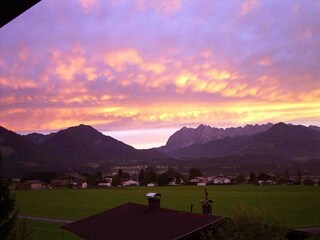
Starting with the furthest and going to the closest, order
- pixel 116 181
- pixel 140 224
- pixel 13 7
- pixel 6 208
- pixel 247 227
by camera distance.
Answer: pixel 116 181 → pixel 6 208 → pixel 140 224 → pixel 247 227 → pixel 13 7

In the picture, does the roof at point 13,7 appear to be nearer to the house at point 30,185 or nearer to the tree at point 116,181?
the house at point 30,185

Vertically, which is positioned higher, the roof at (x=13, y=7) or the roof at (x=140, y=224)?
the roof at (x=13, y=7)

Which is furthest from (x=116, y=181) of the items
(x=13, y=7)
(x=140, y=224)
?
(x=13, y=7)

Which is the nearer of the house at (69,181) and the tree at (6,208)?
the tree at (6,208)

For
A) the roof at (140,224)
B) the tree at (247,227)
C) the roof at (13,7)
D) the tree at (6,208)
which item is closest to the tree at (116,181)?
the roof at (140,224)

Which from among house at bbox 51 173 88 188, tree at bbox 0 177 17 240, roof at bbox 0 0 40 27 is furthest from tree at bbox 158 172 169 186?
roof at bbox 0 0 40 27

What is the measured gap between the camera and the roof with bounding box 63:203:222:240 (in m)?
20.4

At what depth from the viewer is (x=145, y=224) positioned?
23.1m

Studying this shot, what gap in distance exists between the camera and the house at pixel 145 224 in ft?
66.2

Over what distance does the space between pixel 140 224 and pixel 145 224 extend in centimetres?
34

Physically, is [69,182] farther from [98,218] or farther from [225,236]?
[225,236]

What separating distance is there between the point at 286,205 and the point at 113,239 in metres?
56.5

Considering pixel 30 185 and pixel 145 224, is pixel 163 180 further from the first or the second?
pixel 145 224

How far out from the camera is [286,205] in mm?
71438
